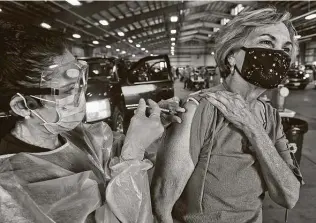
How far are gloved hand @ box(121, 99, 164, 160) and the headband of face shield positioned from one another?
340 millimetres

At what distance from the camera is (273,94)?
4.87 metres

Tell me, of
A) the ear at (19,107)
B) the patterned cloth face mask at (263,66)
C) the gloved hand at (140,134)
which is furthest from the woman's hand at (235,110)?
the ear at (19,107)

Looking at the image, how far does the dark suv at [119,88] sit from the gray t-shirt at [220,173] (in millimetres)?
4028

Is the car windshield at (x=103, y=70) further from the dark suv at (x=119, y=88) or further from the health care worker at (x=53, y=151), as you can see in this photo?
the health care worker at (x=53, y=151)

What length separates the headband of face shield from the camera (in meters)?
1.31

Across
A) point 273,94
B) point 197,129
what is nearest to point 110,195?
point 197,129

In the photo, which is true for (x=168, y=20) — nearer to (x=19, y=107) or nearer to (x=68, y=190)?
(x=19, y=107)

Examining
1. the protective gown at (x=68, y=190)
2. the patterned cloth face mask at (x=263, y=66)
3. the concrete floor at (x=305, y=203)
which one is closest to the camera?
the protective gown at (x=68, y=190)

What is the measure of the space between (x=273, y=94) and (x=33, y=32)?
14.4 ft

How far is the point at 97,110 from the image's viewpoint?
5.22m

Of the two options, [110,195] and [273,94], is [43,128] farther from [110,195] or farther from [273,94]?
[273,94]

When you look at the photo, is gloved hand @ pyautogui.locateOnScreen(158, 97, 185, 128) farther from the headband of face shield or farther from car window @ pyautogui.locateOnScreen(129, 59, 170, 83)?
car window @ pyautogui.locateOnScreen(129, 59, 170, 83)

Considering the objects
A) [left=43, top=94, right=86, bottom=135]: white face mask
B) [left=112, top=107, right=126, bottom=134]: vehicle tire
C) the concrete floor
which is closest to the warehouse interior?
the concrete floor

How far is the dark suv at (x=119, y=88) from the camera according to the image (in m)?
5.45
